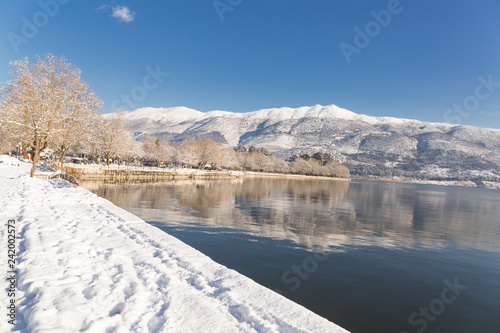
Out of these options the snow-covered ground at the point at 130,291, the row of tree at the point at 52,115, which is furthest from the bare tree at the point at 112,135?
the snow-covered ground at the point at 130,291

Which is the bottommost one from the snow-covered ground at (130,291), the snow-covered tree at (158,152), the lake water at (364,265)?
the lake water at (364,265)

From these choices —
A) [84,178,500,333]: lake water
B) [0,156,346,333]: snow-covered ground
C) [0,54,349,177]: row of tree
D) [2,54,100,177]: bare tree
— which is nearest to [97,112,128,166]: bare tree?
[0,54,349,177]: row of tree

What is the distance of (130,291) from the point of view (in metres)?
6.38

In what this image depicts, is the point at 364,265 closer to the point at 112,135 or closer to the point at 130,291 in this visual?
the point at 130,291

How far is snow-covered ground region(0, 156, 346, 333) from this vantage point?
16.7ft

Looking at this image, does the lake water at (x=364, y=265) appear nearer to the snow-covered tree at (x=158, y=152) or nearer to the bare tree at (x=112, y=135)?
the bare tree at (x=112, y=135)

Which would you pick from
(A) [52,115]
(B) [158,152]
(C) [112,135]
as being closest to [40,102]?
(A) [52,115]

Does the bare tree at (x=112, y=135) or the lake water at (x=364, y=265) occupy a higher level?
the bare tree at (x=112, y=135)

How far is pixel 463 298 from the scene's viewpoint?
10664mm

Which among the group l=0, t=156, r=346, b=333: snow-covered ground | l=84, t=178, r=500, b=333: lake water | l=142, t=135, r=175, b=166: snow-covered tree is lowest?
l=84, t=178, r=500, b=333: lake water

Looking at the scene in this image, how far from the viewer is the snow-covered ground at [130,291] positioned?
5.10 m

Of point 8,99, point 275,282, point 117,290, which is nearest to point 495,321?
point 275,282

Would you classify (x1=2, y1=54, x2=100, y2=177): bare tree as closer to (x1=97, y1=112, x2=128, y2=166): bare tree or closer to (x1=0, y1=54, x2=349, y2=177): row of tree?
(x1=0, y1=54, x2=349, y2=177): row of tree

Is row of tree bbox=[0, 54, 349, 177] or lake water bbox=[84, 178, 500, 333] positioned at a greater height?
row of tree bbox=[0, 54, 349, 177]
